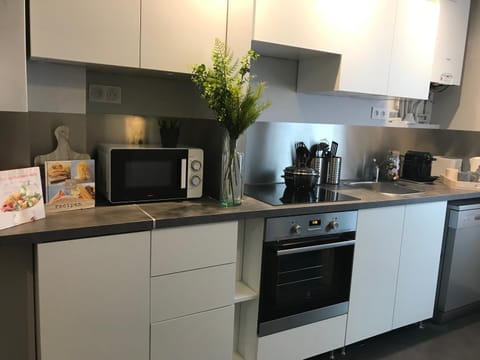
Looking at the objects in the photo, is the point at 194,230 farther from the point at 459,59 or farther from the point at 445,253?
the point at 459,59

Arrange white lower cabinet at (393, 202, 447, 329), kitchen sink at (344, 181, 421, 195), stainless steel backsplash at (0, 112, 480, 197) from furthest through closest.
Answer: kitchen sink at (344, 181, 421, 195) < white lower cabinet at (393, 202, 447, 329) < stainless steel backsplash at (0, 112, 480, 197)

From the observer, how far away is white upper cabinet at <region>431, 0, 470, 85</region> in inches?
113

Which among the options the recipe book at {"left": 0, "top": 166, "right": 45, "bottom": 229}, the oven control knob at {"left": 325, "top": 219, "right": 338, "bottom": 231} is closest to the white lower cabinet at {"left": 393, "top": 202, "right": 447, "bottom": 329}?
the oven control knob at {"left": 325, "top": 219, "right": 338, "bottom": 231}

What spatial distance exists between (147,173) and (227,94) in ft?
1.74

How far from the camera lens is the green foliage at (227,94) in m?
1.81

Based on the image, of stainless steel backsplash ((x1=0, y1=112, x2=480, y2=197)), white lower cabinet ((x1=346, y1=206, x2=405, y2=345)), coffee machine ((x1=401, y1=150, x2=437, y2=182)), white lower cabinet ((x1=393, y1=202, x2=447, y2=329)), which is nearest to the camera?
stainless steel backsplash ((x1=0, y1=112, x2=480, y2=197))

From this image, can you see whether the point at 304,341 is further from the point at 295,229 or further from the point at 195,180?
the point at 195,180

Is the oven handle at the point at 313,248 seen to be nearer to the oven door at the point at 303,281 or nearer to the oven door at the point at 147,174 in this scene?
the oven door at the point at 303,281

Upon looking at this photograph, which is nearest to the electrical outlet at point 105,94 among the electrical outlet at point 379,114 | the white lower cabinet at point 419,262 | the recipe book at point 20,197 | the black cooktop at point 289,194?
the recipe book at point 20,197

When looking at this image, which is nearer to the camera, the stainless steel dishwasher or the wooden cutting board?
the wooden cutting board

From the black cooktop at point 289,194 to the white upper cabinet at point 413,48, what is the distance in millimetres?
790

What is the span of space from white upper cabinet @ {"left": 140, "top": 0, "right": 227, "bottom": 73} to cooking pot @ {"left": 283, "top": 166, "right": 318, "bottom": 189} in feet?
2.72

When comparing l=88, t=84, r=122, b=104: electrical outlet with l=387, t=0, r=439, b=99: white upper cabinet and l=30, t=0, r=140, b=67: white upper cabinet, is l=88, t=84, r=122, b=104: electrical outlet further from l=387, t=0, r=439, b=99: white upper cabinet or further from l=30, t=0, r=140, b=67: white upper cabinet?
l=387, t=0, r=439, b=99: white upper cabinet

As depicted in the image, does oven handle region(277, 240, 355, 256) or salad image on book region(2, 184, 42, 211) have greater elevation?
salad image on book region(2, 184, 42, 211)
